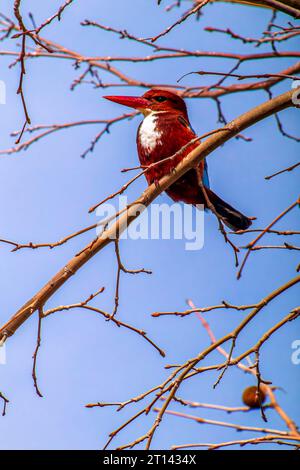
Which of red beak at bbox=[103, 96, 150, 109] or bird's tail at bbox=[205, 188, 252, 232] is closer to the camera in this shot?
bird's tail at bbox=[205, 188, 252, 232]

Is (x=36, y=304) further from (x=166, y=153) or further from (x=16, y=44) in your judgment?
(x=16, y=44)

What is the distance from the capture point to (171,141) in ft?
10.1

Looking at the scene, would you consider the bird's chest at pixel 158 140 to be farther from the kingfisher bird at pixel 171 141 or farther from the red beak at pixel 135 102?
the red beak at pixel 135 102

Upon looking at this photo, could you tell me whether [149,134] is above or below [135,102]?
below

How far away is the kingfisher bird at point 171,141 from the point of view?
3066 millimetres

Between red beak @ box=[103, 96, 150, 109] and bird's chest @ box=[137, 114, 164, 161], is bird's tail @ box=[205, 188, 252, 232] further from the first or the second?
red beak @ box=[103, 96, 150, 109]

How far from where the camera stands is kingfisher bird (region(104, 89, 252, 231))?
3.07 m

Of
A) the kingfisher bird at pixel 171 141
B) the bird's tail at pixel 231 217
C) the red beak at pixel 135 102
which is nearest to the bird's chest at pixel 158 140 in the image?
the kingfisher bird at pixel 171 141

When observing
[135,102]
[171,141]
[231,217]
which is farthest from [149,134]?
[231,217]

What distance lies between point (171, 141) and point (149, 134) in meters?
0.14

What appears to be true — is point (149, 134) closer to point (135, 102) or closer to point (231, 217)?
point (135, 102)

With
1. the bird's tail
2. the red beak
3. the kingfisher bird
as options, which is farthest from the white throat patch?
the bird's tail

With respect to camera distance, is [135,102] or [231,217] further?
[135,102]
